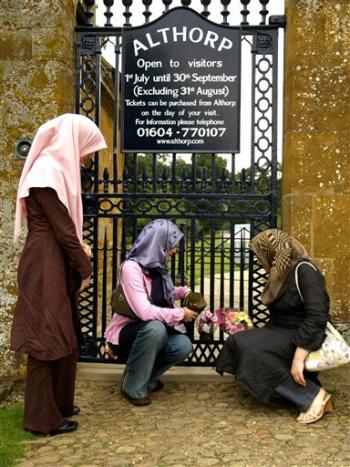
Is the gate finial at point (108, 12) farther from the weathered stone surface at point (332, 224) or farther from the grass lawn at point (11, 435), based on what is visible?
the grass lawn at point (11, 435)

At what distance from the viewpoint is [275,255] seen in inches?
154

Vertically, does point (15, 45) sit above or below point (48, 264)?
above

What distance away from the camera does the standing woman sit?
13.0 feet

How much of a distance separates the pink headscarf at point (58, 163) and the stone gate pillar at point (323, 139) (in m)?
1.82

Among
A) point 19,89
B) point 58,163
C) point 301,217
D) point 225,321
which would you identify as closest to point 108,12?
point 19,89

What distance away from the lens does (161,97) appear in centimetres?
473

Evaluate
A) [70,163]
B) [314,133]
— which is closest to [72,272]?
[70,163]

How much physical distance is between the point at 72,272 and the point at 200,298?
43.0 inches

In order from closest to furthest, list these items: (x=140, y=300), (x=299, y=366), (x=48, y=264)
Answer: (x=48, y=264) → (x=299, y=366) → (x=140, y=300)

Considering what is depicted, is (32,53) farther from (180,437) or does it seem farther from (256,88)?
(180,437)

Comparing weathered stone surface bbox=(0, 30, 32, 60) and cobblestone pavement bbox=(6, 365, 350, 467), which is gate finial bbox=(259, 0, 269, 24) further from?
cobblestone pavement bbox=(6, 365, 350, 467)

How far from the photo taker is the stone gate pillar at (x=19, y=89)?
4480mm

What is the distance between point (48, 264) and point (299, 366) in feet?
5.85

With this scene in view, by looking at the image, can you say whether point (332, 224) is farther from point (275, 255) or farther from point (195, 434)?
point (195, 434)
